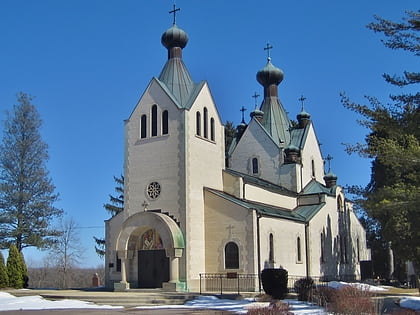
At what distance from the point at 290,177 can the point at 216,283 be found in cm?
1438

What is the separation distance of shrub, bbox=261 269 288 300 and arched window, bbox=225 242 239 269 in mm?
6346

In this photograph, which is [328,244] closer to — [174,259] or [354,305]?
[174,259]

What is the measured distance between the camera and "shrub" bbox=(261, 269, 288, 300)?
23.2 meters

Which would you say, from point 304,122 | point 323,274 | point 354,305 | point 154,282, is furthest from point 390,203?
point 304,122

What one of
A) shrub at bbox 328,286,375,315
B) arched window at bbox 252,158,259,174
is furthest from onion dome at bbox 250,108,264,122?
shrub at bbox 328,286,375,315

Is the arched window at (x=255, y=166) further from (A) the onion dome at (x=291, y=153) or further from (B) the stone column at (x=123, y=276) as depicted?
(B) the stone column at (x=123, y=276)

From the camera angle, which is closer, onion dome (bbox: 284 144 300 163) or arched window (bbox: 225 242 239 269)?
arched window (bbox: 225 242 239 269)

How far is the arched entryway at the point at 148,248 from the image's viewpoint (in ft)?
95.5

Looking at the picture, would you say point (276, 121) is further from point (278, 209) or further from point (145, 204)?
point (145, 204)

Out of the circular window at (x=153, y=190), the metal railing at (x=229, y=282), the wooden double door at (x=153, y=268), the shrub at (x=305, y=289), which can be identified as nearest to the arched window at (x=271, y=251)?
the metal railing at (x=229, y=282)

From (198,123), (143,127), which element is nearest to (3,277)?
(143,127)

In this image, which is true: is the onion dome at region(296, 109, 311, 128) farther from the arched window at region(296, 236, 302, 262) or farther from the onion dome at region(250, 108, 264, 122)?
the arched window at region(296, 236, 302, 262)

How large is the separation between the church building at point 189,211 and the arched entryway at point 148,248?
0.18 ft

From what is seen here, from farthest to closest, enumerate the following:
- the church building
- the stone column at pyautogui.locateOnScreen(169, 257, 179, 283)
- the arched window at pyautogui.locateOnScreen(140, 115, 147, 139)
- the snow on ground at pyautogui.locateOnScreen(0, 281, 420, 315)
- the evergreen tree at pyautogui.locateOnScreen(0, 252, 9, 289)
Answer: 1. the arched window at pyautogui.locateOnScreen(140, 115, 147, 139)
2. the evergreen tree at pyautogui.locateOnScreen(0, 252, 9, 289)
3. the church building
4. the stone column at pyautogui.locateOnScreen(169, 257, 179, 283)
5. the snow on ground at pyautogui.locateOnScreen(0, 281, 420, 315)
